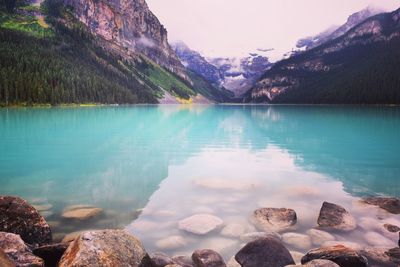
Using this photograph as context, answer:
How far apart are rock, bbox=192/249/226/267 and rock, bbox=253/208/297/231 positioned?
4584 millimetres

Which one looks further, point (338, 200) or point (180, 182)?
point (180, 182)

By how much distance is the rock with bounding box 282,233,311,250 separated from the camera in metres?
13.4

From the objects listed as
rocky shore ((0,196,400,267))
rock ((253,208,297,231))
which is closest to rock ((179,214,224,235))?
rocky shore ((0,196,400,267))

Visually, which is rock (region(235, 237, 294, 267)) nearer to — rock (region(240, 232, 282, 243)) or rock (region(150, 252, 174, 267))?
rock (region(240, 232, 282, 243))

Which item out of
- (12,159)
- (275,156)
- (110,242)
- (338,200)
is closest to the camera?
(110,242)

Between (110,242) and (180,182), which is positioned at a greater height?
(110,242)

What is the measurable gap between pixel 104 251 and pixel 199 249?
4125mm

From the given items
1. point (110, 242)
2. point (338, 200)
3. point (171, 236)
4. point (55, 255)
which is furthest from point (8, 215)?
point (338, 200)

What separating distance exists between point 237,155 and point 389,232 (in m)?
22.5

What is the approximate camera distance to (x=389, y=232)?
580 inches

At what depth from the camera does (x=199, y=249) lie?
12156 millimetres

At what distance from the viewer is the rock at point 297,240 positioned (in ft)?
43.9

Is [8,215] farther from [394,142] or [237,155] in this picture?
[394,142]

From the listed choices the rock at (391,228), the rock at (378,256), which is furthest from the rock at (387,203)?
the rock at (378,256)
